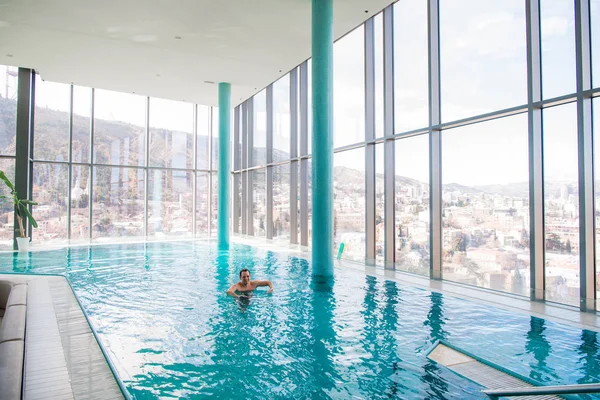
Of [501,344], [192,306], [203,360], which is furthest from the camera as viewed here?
[192,306]

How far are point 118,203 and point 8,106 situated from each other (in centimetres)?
493

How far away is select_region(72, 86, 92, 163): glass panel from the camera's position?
1453 cm

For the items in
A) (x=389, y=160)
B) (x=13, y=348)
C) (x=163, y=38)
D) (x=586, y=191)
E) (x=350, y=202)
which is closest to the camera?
(x=13, y=348)

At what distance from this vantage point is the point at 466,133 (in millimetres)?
7191

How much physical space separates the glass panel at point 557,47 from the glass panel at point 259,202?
34.8ft

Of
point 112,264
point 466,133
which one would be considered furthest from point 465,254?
point 112,264

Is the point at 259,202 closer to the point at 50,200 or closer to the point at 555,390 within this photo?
the point at 50,200

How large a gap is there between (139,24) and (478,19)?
7.40 meters

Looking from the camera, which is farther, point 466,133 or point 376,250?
point 376,250

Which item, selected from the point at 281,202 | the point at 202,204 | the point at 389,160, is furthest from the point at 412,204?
the point at 202,204

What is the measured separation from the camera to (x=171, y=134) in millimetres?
16719

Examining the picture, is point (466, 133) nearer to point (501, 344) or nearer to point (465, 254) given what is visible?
point (465, 254)

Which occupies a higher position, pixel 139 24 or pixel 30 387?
pixel 139 24

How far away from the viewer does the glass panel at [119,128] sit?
49.5 feet
